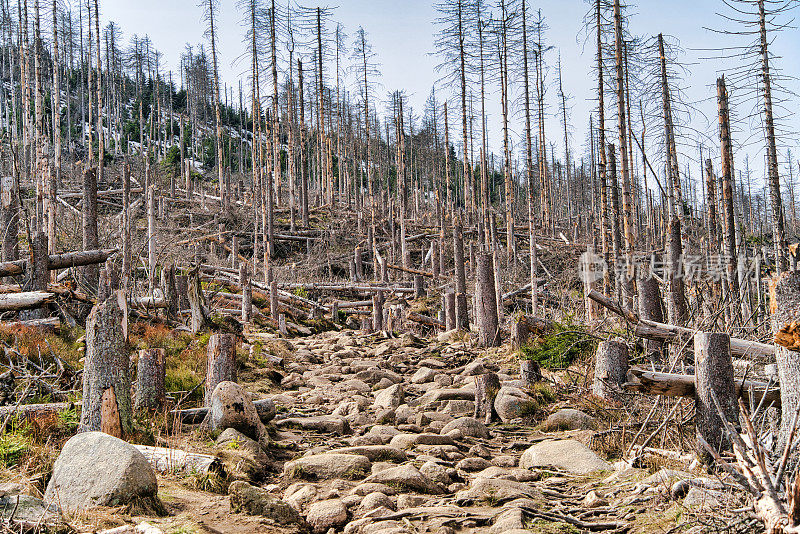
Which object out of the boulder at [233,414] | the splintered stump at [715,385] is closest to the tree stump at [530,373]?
the boulder at [233,414]

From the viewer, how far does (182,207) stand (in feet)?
105

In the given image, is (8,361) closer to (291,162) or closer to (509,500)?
(509,500)

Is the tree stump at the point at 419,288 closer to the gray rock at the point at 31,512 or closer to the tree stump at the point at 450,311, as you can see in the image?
the tree stump at the point at 450,311

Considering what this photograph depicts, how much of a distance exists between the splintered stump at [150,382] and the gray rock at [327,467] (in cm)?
228

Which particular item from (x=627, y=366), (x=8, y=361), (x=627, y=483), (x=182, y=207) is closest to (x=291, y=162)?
(x=182, y=207)

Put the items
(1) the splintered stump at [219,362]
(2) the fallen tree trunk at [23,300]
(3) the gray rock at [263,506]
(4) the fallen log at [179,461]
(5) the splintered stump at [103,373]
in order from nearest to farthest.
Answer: (3) the gray rock at [263,506], (4) the fallen log at [179,461], (5) the splintered stump at [103,373], (1) the splintered stump at [219,362], (2) the fallen tree trunk at [23,300]

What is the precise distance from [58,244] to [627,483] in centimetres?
1852

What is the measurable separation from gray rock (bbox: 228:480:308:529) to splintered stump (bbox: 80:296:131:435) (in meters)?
1.77

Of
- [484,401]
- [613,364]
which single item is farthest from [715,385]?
[484,401]

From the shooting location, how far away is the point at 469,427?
8.01m

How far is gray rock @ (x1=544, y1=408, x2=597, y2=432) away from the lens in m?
8.02

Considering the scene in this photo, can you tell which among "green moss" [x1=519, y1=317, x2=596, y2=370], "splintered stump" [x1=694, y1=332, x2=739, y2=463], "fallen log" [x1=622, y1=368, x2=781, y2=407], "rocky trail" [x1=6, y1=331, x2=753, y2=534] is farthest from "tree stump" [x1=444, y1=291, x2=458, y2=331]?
"splintered stump" [x1=694, y1=332, x2=739, y2=463]

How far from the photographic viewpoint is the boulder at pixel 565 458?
6230 millimetres

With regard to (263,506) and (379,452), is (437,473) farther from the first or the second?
(263,506)
